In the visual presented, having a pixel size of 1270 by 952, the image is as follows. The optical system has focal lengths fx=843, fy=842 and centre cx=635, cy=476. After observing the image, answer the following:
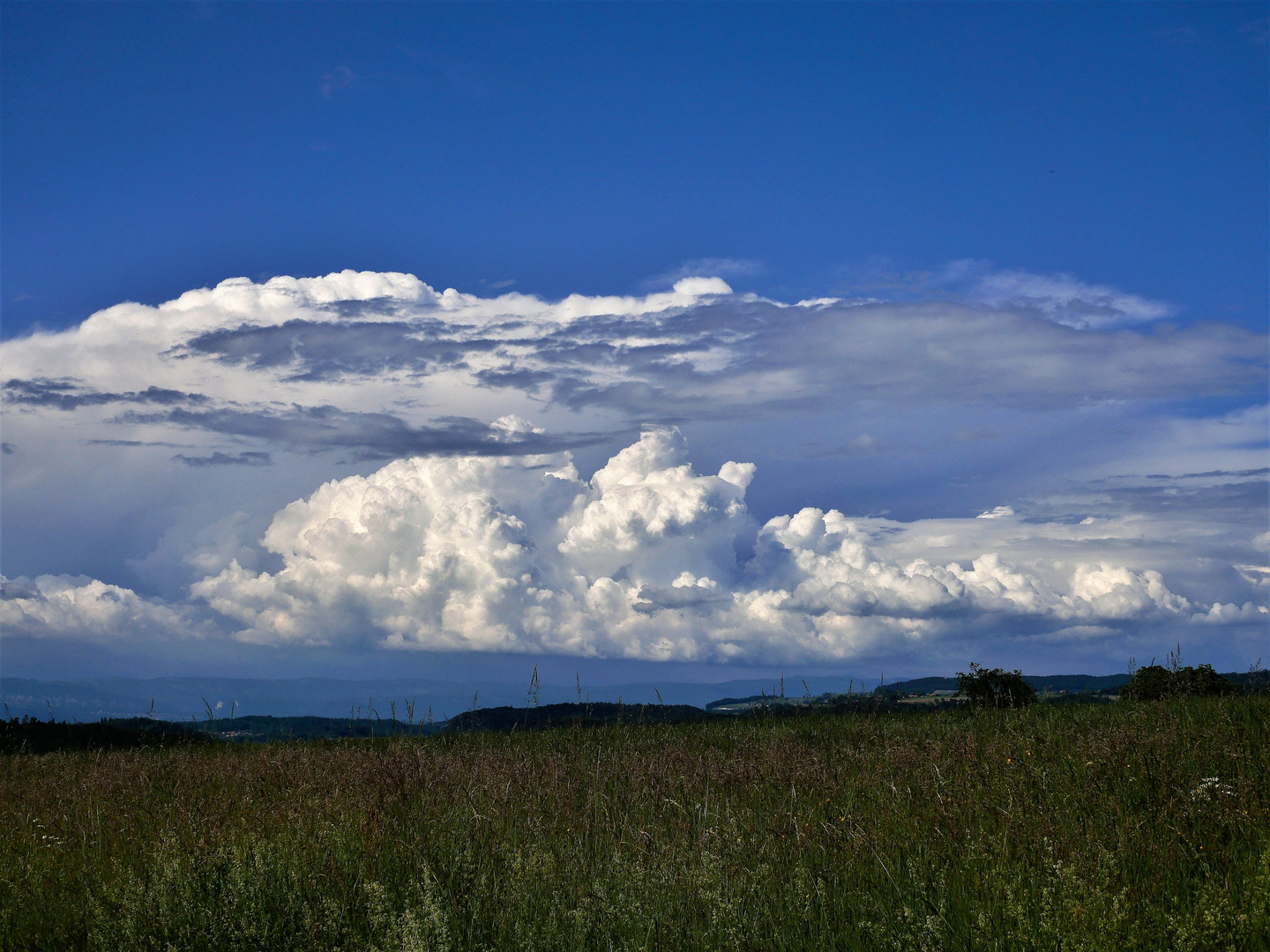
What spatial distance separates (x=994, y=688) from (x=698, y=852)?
15.6 meters

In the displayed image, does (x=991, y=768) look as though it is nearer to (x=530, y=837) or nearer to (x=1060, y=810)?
(x=1060, y=810)

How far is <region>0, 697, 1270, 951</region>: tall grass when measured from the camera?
4891 millimetres

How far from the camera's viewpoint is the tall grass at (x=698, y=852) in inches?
193

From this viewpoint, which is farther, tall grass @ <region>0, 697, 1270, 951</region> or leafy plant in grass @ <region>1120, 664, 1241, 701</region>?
leafy plant in grass @ <region>1120, 664, 1241, 701</region>

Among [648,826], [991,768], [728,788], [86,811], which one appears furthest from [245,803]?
[991,768]

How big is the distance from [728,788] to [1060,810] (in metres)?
3.35

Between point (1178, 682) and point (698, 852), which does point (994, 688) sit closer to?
Result: point (1178, 682)

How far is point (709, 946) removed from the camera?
15.5ft

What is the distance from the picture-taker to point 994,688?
1980cm

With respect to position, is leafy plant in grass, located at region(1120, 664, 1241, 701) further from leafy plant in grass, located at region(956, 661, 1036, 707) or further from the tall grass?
the tall grass

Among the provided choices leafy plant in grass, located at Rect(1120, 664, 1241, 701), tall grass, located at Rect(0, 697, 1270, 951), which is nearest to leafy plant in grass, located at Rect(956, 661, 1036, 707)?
leafy plant in grass, located at Rect(1120, 664, 1241, 701)

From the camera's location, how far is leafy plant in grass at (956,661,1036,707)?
1902 cm

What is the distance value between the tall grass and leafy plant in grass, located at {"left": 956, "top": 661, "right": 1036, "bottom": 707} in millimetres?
8010

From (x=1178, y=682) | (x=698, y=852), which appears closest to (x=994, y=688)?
(x=1178, y=682)
